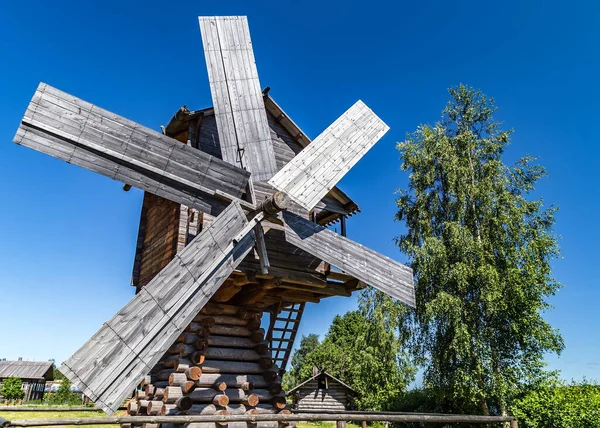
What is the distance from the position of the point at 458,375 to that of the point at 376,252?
35.5ft

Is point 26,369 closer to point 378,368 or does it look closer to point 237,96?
point 378,368

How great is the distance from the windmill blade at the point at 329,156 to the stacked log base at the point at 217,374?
319cm

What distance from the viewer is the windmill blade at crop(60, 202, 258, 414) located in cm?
535

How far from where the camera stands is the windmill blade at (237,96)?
869 centimetres

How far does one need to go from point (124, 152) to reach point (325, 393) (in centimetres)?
2447

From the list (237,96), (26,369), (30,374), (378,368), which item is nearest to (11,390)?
(30,374)

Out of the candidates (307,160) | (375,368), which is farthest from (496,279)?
(307,160)

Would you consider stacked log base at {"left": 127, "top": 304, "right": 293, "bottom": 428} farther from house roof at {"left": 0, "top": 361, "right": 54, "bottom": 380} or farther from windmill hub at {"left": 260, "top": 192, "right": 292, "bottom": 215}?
house roof at {"left": 0, "top": 361, "right": 54, "bottom": 380}

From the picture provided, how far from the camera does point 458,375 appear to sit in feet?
54.4

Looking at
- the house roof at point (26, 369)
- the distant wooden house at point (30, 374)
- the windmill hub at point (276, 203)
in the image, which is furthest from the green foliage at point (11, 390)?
the windmill hub at point (276, 203)

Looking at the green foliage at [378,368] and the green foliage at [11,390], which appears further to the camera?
the green foliage at [11,390]

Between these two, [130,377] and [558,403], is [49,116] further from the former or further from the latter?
[558,403]

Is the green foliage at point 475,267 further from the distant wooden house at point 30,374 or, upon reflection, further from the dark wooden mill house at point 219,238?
the distant wooden house at point 30,374

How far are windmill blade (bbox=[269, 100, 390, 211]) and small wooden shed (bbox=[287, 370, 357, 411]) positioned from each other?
70.7 feet
